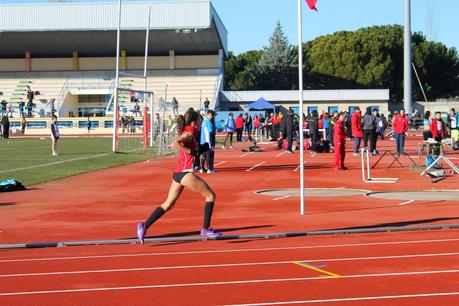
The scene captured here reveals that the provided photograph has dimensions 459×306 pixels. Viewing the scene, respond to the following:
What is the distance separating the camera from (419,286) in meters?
7.81

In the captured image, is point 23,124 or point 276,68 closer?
point 23,124

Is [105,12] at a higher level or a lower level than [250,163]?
higher

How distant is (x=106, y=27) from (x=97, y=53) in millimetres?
6430

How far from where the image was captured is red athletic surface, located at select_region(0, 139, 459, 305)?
7.66m

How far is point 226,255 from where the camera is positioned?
10.0 m

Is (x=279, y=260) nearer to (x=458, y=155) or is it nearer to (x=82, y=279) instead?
(x=82, y=279)

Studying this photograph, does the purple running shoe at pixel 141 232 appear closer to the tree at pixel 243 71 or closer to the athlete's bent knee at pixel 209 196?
the athlete's bent knee at pixel 209 196

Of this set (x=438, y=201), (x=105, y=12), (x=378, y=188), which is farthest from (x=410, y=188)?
(x=105, y=12)

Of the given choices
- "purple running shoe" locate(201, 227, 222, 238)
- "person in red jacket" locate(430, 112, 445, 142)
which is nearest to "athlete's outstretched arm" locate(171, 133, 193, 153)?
"purple running shoe" locate(201, 227, 222, 238)

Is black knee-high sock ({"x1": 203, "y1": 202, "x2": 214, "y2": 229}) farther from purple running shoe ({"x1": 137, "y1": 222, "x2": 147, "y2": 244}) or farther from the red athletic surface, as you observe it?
purple running shoe ({"x1": 137, "y1": 222, "x2": 147, "y2": 244})

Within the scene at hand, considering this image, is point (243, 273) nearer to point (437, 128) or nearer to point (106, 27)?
point (437, 128)

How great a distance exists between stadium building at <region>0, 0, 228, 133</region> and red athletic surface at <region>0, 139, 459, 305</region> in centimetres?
5451

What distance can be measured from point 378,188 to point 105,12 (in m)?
60.0

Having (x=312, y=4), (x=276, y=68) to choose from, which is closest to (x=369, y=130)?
(x=312, y=4)
